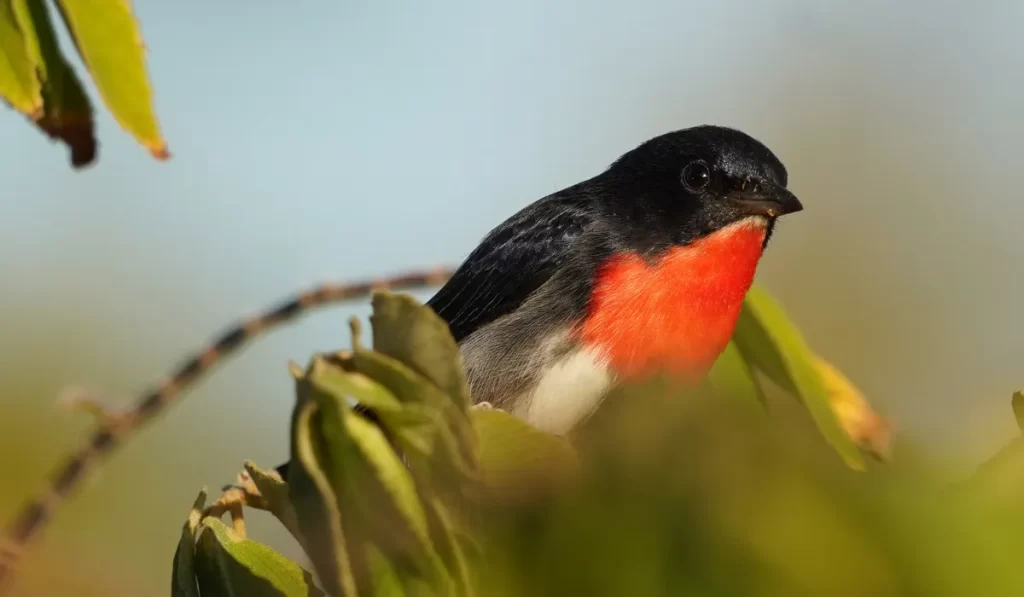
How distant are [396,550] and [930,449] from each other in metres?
0.54

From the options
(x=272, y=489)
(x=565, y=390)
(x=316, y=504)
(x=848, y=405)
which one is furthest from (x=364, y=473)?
(x=565, y=390)

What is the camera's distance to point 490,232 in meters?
3.27

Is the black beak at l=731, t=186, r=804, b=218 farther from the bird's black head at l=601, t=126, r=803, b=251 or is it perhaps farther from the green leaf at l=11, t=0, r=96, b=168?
the green leaf at l=11, t=0, r=96, b=168

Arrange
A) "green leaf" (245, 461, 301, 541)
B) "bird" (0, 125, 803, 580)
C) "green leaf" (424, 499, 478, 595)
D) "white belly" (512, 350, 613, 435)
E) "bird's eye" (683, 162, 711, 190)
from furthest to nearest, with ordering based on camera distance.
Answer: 1. "bird's eye" (683, 162, 711, 190)
2. "bird" (0, 125, 803, 580)
3. "white belly" (512, 350, 613, 435)
4. "green leaf" (245, 461, 301, 541)
5. "green leaf" (424, 499, 478, 595)

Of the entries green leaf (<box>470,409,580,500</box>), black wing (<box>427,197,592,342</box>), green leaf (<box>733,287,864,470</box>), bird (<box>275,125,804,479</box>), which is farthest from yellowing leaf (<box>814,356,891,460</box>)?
black wing (<box>427,197,592,342</box>)

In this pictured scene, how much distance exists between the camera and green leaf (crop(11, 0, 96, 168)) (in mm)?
1457

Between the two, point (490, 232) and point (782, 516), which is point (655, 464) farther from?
point (490, 232)

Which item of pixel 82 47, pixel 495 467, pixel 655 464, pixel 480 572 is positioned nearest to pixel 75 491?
pixel 82 47

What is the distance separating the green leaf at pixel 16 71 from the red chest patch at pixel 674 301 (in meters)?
1.45

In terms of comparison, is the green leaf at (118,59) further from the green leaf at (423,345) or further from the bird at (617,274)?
the bird at (617,274)

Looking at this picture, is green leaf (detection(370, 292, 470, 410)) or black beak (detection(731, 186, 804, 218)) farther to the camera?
black beak (detection(731, 186, 804, 218))

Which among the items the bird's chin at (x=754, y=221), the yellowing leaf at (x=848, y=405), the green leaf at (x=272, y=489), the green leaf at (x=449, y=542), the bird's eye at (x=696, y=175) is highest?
the green leaf at (x=272, y=489)

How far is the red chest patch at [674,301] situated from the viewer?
2.62 m

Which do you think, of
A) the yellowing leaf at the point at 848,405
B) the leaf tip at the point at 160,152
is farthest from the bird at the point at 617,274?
the leaf tip at the point at 160,152
